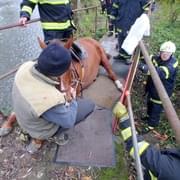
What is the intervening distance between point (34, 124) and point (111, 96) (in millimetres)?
1578

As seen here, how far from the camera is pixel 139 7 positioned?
4.90 metres

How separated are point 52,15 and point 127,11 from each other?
4.42 feet

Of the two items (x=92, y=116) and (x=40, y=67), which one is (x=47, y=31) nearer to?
(x=92, y=116)

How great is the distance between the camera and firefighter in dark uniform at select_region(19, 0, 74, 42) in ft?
13.4

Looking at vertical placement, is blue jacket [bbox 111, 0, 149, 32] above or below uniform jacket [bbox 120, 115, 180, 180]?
above

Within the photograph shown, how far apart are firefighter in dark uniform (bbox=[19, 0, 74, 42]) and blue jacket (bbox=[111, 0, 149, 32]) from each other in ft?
3.31

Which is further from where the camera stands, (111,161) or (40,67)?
(111,161)

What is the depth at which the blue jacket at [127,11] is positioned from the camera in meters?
4.88

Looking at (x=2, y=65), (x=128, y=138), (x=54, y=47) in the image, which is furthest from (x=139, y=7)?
(x=2, y=65)

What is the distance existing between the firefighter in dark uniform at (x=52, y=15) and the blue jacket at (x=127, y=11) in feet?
3.31

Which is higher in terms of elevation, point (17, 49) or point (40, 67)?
point (40, 67)

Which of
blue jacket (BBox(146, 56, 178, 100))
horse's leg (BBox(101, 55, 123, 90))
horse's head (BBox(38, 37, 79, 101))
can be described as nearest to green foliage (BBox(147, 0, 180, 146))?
blue jacket (BBox(146, 56, 178, 100))

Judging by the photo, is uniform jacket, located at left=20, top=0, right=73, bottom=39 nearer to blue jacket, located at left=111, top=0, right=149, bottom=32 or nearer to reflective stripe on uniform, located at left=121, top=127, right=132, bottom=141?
blue jacket, located at left=111, top=0, right=149, bottom=32

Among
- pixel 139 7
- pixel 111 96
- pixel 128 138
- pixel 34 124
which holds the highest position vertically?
pixel 139 7
